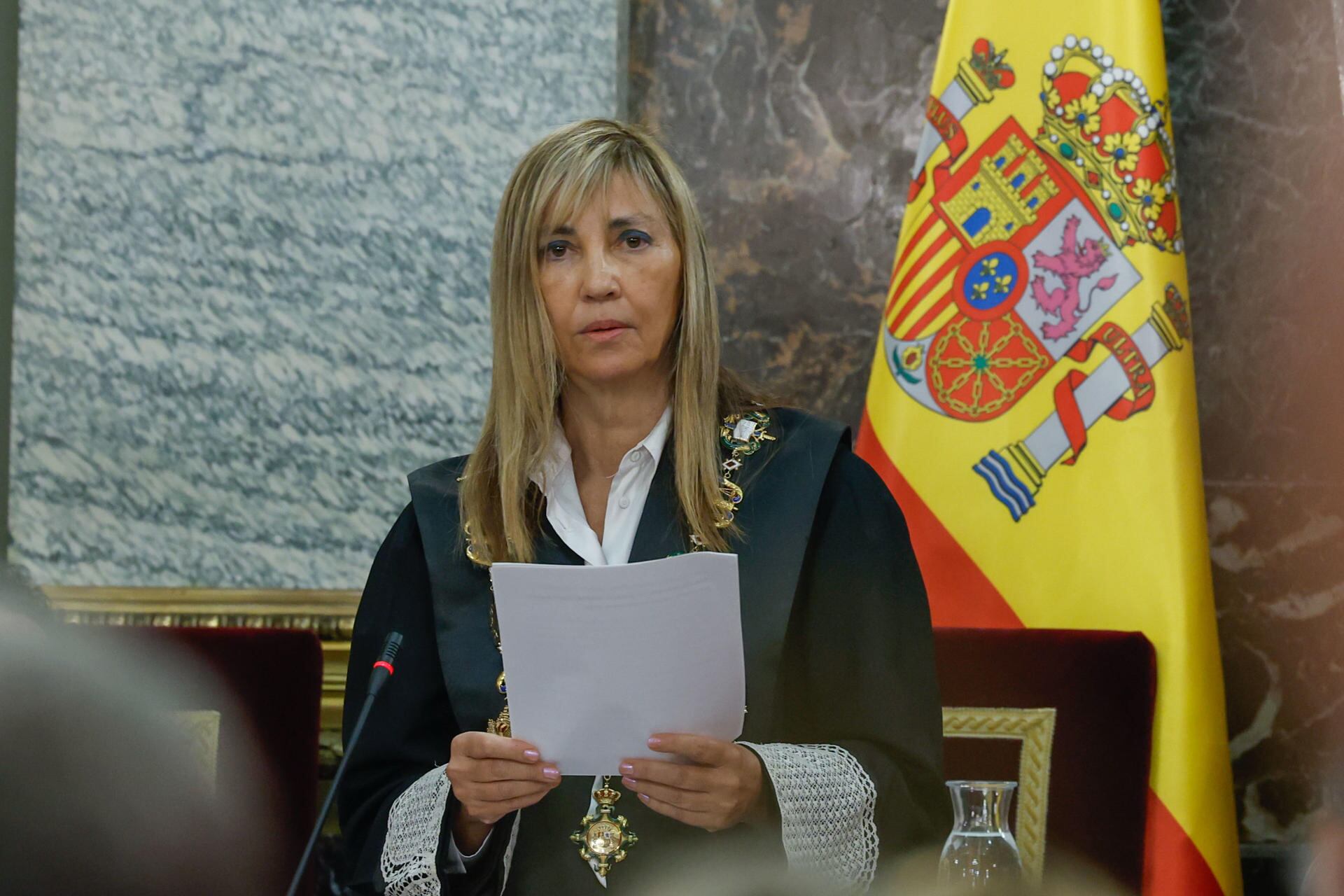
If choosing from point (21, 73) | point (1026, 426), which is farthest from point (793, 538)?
point (21, 73)

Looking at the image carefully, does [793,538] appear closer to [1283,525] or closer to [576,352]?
[576,352]

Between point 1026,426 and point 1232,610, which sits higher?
point 1026,426

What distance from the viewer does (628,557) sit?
5.91 ft

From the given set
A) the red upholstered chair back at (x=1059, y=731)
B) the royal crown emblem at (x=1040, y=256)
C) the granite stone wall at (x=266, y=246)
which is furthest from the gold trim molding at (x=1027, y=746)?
the granite stone wall at (x=266, y=246)

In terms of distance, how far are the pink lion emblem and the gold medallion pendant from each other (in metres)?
1.29

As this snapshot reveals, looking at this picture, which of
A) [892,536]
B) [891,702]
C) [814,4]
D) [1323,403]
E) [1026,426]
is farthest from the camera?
[814,4]

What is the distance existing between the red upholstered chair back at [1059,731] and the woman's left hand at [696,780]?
0.81 metres

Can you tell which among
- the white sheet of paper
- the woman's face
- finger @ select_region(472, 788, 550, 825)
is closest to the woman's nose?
the woman's face

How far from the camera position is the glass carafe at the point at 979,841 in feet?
3.93

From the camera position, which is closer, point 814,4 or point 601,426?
point 601,426

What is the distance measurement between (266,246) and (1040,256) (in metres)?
1.58

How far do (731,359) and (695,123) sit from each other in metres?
0.54

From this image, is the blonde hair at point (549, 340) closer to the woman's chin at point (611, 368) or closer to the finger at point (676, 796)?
the woman's chin at point (611, 368)

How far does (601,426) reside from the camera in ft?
6.39
